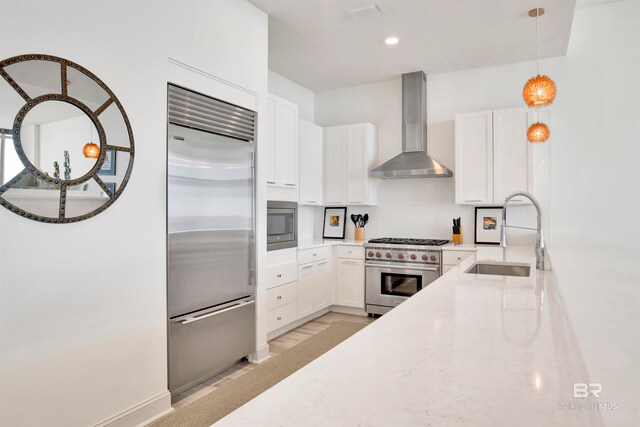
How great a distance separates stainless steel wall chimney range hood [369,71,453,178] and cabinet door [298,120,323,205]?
749 millimetres

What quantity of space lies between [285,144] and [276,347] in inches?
82.8

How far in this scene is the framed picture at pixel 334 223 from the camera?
542cm

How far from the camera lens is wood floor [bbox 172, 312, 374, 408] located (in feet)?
9.01

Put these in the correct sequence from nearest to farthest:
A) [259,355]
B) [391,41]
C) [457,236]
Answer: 1. [259,355]
2. [391,41]
3. [457,236]

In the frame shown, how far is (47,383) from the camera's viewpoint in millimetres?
1889

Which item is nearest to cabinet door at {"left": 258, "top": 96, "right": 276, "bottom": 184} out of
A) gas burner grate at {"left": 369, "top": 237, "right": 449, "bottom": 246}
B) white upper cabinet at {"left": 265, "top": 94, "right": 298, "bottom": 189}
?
white upper cabinet at {"left": 265, "top": 94, "right": 298, "bottom": 189}

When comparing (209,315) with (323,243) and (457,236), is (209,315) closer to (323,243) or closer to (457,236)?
(323,243)

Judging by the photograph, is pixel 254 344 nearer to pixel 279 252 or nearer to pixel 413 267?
pixel 279 252

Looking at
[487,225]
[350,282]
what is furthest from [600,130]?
[350,282]

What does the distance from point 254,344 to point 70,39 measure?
250 cm

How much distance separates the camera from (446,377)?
86 cm

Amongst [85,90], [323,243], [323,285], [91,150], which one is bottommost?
[323,285]

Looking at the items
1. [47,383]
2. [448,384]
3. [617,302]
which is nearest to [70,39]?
[47,383]

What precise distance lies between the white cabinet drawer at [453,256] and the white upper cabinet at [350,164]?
1.23 metres
